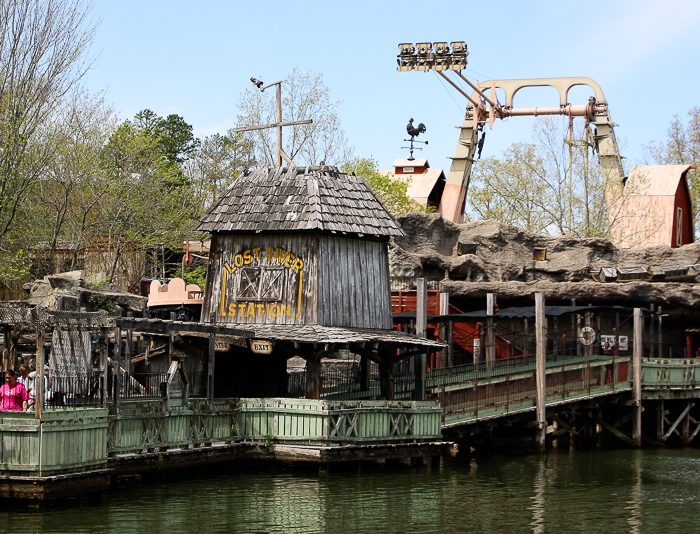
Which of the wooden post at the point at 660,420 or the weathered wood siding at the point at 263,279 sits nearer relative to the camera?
the weathered wood siding at the point at 263,279

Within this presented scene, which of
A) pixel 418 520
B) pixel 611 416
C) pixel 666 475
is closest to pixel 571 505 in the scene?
pixel 418 520

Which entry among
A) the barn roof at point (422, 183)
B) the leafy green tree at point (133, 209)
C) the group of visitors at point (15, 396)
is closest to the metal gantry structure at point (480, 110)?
the barn roof at point (422, 183)

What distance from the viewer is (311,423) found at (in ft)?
79.5

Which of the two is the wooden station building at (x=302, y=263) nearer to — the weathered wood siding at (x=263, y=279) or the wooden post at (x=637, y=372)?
the weathered wood siding at (x=263, y=279)

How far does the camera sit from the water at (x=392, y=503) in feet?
59.3

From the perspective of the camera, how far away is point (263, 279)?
90.5 feet

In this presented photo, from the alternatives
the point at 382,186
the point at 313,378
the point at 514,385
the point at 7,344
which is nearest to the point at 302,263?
the point at 313,378

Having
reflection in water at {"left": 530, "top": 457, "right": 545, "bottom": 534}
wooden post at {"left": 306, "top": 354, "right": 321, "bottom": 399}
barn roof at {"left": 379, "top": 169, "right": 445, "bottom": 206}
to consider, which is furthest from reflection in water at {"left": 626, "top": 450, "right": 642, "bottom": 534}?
barn roof at {"left": 379, "top": 169, "right": 445, "bottom": 206}

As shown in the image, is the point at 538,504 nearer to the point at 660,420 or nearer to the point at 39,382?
the point at 39,382

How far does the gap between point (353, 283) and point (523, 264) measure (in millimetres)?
17482

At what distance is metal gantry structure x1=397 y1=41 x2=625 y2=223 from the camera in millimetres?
52844

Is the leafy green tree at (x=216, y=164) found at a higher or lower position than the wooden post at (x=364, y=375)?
higher

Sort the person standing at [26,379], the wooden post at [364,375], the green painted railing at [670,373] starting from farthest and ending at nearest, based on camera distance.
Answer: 1. the green painted railing at [670,373]
2. the wooden post at [364,375]
3. the person standing at [26,379]

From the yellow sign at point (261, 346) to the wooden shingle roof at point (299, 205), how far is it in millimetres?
3754
